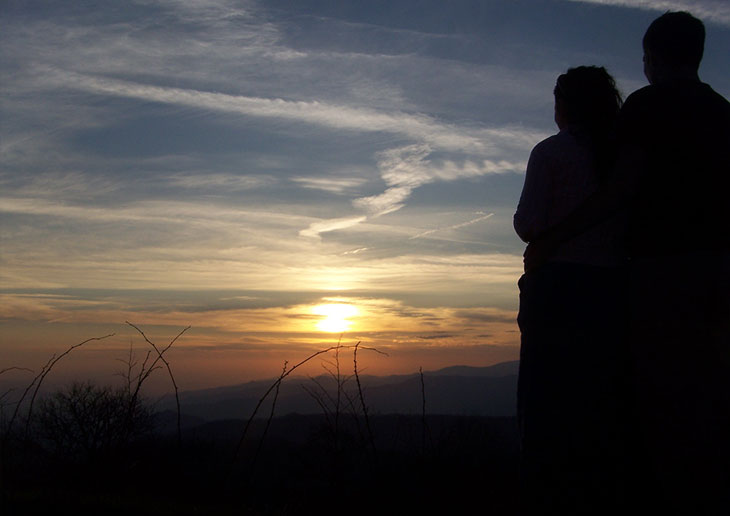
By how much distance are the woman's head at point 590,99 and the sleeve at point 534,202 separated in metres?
0.24

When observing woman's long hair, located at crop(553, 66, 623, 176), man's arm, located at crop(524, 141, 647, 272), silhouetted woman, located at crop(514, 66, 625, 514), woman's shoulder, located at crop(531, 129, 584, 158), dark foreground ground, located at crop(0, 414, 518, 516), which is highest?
woman's long hair, located at crop(553, 66, 623, 176)

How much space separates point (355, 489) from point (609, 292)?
8.96ft

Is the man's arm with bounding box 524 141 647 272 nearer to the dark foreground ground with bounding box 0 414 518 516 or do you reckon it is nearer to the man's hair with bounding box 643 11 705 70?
the man's hair with bounding box 643 11 705 70

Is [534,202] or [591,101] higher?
[591,101]

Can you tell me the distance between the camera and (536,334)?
246 cm

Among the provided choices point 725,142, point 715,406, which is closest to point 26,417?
point 715,406

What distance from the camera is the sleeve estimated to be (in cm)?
255

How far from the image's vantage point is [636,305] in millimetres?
2334

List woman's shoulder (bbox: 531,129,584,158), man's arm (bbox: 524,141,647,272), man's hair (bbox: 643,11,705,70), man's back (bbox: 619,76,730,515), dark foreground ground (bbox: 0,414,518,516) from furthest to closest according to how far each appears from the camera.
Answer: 1. dark foreground ground (bbox: 0,414,518,516)
2. woman's shoulder (bbox: 531,129,584,158)
3. man's hair (bbox: 643,11,705,70)
4. man's arm (bbox: 524,141,647,272)
5. man's back (bbox: 619,76,730,515)

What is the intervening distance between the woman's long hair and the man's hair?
221 millimetres

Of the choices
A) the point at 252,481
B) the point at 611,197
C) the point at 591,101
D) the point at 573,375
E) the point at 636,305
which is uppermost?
the point at 591,101

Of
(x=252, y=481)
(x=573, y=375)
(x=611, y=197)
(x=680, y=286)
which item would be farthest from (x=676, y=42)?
(x=252, y=481)

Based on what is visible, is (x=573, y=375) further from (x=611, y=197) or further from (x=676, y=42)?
(x=676, y=42)

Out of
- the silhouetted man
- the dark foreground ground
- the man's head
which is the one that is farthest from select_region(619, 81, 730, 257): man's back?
the dark foreground ground
